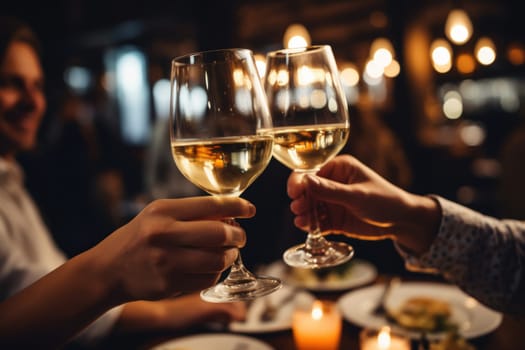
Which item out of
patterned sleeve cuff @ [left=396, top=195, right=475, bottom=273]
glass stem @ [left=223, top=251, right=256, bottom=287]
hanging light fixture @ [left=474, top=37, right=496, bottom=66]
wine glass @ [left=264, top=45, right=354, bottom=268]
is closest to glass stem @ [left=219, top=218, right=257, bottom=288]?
glass stem @ [left=223, top=251, right=256, bottom=287]

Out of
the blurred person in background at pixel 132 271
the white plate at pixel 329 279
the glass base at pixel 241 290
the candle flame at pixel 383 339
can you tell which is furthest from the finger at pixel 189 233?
the white plate at pixel 329 279

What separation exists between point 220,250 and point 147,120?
31.7ft

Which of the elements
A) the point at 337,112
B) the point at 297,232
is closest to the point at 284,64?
the point at 337,112

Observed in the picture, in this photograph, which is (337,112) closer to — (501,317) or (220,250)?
(220,250)

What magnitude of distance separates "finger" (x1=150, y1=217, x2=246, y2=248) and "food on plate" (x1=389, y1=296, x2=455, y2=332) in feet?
2.85

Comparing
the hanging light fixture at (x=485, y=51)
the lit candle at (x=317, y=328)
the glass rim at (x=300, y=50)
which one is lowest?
the lit candle at (x=317, y=328)

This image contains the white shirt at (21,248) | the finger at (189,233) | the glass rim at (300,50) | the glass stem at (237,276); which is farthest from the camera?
the white shirt at (21,248)

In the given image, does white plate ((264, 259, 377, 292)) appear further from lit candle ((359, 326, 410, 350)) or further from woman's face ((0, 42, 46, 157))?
woman's face ((0, 42, 46, 157))

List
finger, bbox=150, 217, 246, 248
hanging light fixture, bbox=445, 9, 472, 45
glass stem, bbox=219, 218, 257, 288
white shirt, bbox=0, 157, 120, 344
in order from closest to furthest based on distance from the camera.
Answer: finger, bbox=150, 217, 246, 248
glass stem, bbox=219, 218, 257, 288
white shirt, bbox=0, 157, 120, 344
hanging light fixture, bbox=445, 9, 472, 45

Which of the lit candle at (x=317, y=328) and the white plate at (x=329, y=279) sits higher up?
the lit candle at (x=317, y=328)

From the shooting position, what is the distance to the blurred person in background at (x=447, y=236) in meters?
1.06

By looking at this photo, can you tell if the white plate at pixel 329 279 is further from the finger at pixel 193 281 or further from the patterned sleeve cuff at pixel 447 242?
the finger at pixel 193 281

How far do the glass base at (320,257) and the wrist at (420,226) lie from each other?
281 mm

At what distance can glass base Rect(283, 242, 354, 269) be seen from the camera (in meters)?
0.82
